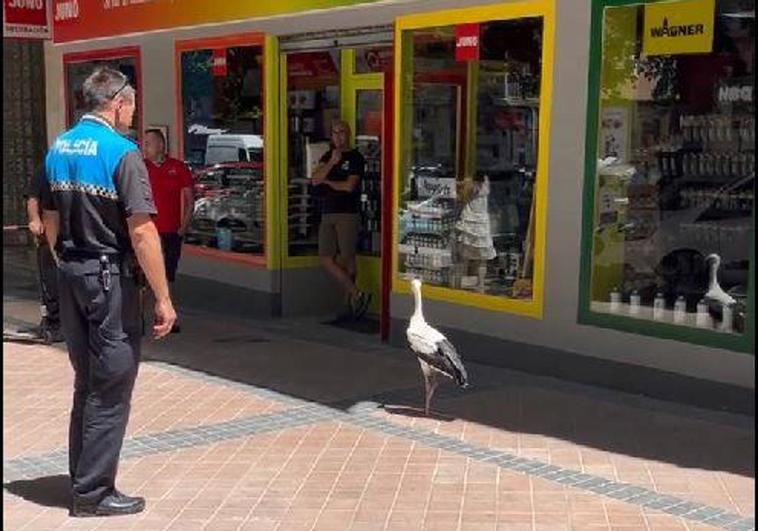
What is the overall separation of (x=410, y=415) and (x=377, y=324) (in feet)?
11.0

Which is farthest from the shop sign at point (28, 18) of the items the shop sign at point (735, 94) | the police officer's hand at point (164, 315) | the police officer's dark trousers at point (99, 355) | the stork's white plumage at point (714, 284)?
the stork's white plumage at point (714, 284)

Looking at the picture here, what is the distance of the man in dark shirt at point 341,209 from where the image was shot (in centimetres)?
948

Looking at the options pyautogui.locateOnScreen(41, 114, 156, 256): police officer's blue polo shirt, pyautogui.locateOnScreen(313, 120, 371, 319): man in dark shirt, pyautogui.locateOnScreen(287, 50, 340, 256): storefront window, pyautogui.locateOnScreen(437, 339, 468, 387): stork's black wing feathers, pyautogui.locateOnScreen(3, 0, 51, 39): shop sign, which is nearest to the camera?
pyautogui.locateOnScreen(41, 114, 156, 256): police officer's blue polo shirt

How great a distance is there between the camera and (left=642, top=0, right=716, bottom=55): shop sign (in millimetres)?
6391

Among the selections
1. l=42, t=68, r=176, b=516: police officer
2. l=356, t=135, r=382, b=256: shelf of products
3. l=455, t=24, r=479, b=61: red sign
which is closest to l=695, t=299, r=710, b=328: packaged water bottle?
l=455, t=24, r=479, b=61: red sign

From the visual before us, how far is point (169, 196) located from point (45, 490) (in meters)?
4.54

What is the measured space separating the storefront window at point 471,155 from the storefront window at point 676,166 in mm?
641

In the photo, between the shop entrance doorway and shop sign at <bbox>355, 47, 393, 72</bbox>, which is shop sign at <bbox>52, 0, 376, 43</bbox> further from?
shop sign at <bbox>355, 47, 393, 72</bbox>

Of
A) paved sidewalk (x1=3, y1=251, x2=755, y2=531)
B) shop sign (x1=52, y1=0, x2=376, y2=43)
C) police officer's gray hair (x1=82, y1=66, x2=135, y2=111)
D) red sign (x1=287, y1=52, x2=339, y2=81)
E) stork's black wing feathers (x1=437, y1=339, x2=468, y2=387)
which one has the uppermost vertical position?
shop sign (x1=52, y1=0, x2=376, y2=43)

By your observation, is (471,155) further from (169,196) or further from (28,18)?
(28,18)

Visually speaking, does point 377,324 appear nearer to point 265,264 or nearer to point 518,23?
point 265,264

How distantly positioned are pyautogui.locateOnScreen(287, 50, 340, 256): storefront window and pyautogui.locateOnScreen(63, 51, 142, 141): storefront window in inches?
82.8

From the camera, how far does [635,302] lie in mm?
6984

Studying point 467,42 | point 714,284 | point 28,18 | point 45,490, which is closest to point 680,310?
point 714,284
